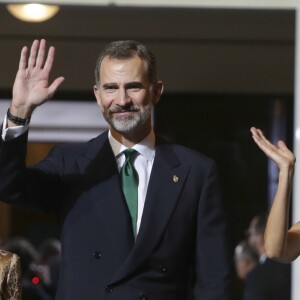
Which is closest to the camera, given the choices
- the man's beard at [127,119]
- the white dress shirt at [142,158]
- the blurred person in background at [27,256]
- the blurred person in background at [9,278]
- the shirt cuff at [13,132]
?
the blurred person in background at [9,278]

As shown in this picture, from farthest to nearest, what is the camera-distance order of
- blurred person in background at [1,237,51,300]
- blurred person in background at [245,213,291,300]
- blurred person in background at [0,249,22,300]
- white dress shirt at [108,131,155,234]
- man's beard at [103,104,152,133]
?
blurred person in background at [245,213,291,300], blurred person in background at [1,237,51,300], white dress shirt at [108,131,155,234], man's beard at [103,104,152,133], blurred person in background at [0,249,22,300]

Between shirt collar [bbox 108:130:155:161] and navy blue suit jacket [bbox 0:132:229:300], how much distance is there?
1.1 inches

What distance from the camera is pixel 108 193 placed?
436cm

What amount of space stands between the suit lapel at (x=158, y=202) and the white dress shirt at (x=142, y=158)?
0.09ft

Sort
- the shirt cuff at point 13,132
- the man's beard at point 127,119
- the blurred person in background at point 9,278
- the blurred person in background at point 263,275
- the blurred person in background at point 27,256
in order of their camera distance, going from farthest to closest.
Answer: the blurred person in background at point 263,275, the blurred person in background at point 27,256, the man's beard at point 127,119, the shirt cuff at point 13,132, the blurred person in background at point 9,278

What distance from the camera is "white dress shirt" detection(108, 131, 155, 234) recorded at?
4.42 m

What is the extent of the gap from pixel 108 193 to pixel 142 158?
0.20 meters

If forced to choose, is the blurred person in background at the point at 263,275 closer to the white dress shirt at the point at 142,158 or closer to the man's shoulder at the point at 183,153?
the man's shoulder at the point at 183,153

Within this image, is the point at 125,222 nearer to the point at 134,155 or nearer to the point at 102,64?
the point at 134,155

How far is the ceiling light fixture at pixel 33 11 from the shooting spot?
6.69m

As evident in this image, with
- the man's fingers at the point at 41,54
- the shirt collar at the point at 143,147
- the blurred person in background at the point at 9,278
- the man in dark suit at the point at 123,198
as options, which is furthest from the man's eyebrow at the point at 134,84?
the blurred person in background at the point at 9,278

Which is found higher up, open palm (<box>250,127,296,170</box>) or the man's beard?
the man's beard

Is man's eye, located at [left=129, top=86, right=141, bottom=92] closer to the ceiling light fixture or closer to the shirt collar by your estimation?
the shirt collar

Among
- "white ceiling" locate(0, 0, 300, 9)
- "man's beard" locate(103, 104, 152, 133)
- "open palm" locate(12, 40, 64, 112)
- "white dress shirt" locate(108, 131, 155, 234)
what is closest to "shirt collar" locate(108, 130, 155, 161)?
"white dress shirt" locate(108, 131, 155, 234)
